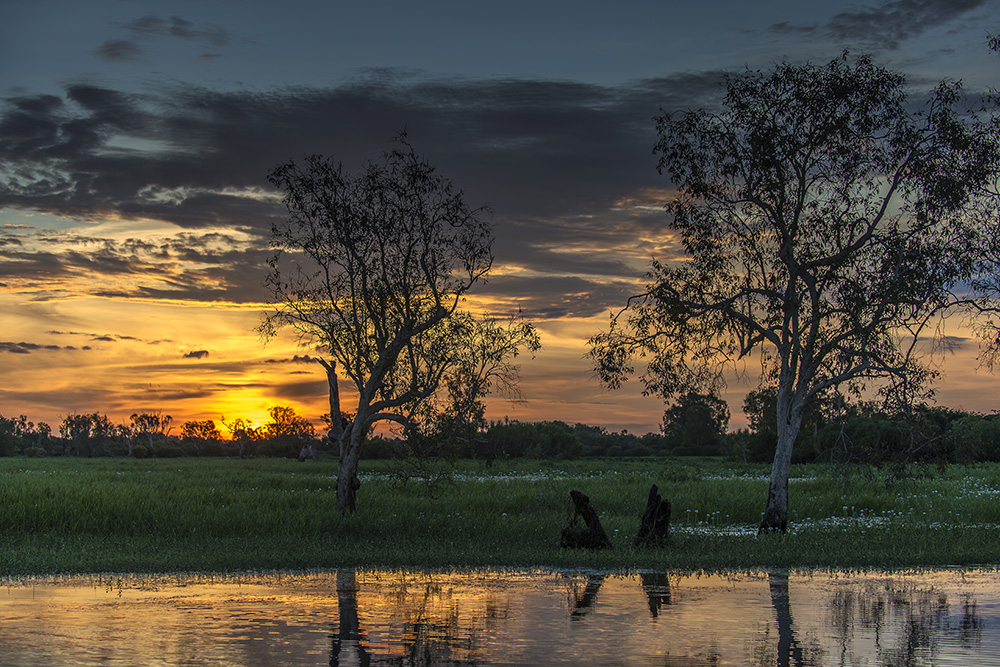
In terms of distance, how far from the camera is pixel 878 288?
27.9m

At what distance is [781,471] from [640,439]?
112m

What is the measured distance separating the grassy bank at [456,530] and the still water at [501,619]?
183 cm

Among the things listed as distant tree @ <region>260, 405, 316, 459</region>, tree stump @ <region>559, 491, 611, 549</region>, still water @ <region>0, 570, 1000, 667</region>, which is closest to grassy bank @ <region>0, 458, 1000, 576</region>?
tree stump @ <region>559, 491, 611, 549</region>

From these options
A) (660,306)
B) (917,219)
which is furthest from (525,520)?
(917,219)

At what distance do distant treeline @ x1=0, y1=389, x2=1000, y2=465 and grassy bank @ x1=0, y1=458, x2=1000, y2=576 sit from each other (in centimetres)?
134

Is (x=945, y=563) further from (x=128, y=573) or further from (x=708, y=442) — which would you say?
(x=708, y=442)

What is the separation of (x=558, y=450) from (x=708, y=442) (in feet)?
101

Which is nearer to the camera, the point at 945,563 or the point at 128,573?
the point at 128,573

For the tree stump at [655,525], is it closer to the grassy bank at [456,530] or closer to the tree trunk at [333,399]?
the grassy bank at [456,530]

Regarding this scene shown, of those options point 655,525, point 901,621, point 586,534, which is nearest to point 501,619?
point 901,621

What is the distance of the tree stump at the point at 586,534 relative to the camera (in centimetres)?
2186

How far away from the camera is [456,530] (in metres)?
25.5

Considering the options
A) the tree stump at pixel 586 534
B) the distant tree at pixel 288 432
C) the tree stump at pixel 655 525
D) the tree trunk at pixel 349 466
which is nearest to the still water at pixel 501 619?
the tree stump at pixel 586 534

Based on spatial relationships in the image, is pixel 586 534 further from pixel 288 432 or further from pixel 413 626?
pixel 288 432
